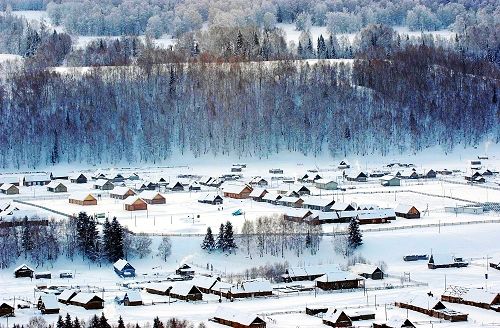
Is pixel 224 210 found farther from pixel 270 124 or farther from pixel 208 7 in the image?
pixel 208 7

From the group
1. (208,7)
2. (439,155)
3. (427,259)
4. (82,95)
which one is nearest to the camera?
(427,259)

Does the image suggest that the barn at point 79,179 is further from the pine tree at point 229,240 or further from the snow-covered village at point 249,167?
the pine tree at point 229,240

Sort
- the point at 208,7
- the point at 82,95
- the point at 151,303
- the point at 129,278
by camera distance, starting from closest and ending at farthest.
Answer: the point at 151,303 < the point at 129,278 < the point at 82,95 < the point at 208,7

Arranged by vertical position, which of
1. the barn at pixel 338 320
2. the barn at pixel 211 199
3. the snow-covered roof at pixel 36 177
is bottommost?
the snow-covered roof at pixel 36 177

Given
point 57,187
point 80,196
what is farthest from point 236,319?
point 57,187

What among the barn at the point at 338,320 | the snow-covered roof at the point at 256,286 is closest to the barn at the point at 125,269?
the snow-covered roof at the point at 256,286

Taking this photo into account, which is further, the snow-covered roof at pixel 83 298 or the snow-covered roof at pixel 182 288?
the snow-covered roof at pixel 182 288

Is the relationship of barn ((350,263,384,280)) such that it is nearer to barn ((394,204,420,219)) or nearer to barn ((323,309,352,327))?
barn ((323,309,352,327))

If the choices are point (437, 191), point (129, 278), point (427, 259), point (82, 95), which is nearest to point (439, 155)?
point (437, 191)
